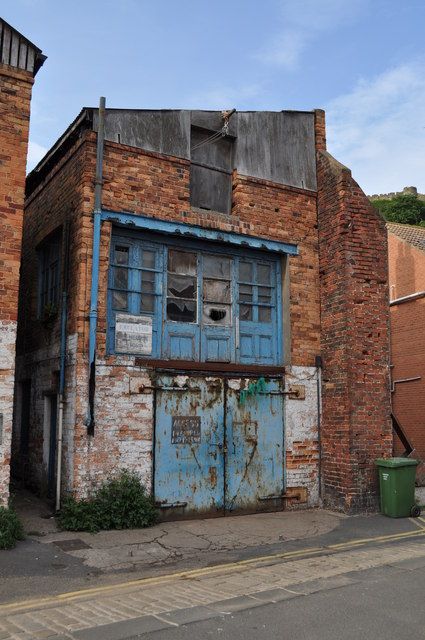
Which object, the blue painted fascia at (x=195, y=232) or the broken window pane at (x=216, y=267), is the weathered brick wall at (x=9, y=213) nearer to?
the blue painted fascia at (x=195, y=232)

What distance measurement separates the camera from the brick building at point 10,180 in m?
8.26

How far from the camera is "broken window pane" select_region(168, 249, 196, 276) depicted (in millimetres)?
10492

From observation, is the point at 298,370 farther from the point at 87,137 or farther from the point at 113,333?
→ the point at 87,137

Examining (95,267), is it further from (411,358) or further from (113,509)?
(411,358)

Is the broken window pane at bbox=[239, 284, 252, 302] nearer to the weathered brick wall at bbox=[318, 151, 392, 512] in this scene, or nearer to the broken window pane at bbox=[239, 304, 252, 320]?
the broken window pane at bbox=[239, 304, 252, 320]

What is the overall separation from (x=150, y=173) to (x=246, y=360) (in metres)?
3.92

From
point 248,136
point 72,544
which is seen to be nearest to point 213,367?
point 72,544

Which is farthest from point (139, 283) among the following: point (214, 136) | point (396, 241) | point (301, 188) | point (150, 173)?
point (396, 241)

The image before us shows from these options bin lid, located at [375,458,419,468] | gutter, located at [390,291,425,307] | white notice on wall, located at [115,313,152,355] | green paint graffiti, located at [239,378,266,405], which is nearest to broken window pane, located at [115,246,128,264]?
white notice on wall, located at [115,313,152,355]

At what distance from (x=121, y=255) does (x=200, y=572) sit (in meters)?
5.49

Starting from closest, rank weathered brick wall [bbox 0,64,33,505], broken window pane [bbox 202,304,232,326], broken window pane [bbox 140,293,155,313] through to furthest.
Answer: weathered brick wall [bbox 0,64,33,505], broken window pane [bbox 140,293,155,313], broken window pane [bbox 202,304,232,326]

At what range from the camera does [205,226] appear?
34.6 feet

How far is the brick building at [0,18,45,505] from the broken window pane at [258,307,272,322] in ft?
15.5

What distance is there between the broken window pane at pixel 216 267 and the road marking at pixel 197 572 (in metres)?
5.21
